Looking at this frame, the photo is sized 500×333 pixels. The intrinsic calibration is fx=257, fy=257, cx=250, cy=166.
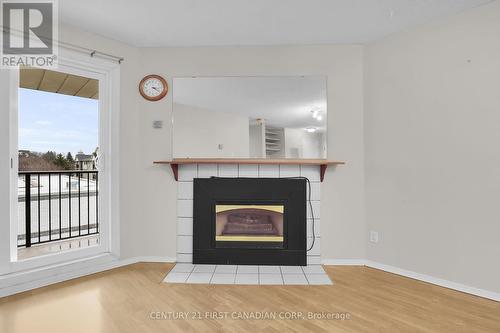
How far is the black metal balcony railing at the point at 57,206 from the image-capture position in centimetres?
269

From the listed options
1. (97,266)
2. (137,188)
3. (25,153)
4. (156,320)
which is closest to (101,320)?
(156,320)

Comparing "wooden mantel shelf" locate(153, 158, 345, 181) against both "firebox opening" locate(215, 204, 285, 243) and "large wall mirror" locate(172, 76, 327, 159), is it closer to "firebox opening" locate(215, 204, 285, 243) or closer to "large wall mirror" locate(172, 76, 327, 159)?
"large wall mirror" locate(172, 76, 327, 159)

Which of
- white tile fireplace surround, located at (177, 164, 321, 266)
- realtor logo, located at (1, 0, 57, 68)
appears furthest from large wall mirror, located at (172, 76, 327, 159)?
realtor logo, located at (1, 0, 57, 68)

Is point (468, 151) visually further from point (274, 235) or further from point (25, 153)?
point (25, 153)

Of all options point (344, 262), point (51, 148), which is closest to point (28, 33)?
point (51, 148)

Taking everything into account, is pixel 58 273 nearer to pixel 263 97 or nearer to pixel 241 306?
pixel 241 306

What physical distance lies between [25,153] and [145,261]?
1.44m

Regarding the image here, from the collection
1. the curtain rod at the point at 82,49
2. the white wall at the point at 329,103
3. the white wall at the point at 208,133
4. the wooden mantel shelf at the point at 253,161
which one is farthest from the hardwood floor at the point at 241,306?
the curtain rod at the point at 82,49

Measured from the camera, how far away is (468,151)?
2.01 metres

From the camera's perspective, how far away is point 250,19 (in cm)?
213

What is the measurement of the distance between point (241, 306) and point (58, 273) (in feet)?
5.35

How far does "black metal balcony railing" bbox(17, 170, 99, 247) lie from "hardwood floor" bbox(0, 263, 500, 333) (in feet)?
2.77

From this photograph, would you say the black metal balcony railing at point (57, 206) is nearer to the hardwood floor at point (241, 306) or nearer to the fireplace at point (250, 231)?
the hardwood floor at point (241, 306)

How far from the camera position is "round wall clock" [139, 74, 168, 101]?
261 cm
